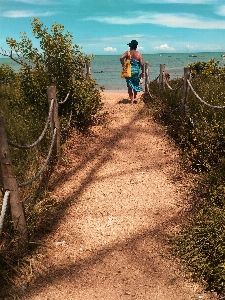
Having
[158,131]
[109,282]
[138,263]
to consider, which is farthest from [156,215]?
[158,131]

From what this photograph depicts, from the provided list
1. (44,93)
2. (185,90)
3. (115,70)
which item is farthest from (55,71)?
(115,70)

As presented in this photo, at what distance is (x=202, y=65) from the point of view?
8.89 metres

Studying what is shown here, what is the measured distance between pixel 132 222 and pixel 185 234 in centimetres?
70

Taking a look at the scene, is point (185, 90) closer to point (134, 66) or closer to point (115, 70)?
point (134, 66)

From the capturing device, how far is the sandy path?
8.88ft

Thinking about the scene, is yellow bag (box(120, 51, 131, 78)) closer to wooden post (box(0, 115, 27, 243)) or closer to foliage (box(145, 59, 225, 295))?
foliage (box(145, 59, 225, 295))

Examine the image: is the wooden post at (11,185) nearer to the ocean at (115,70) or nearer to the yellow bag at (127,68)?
the yellow bag at (127,68)

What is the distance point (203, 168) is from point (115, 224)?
1.71m

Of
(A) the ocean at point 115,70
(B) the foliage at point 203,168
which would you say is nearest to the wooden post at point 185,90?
(B) the foliage at point 203,168

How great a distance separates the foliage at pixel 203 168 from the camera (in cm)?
279

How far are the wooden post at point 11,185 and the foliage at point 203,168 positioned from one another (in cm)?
163

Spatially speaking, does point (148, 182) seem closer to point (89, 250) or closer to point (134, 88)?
point (89, 250)

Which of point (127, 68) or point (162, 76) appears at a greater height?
point (127, 68)

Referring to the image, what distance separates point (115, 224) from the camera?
11.7ft
